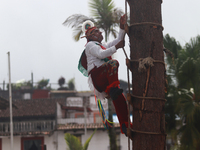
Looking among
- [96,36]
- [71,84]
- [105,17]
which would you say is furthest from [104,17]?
[71,84]

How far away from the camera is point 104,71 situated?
4.25 meters

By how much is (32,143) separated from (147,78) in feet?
87.5

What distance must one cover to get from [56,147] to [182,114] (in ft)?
59.1

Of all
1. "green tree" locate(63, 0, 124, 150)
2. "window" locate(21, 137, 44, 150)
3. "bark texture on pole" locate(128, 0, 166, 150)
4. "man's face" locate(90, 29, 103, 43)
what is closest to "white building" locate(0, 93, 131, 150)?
"window" locate(21, 137, 44, 150)

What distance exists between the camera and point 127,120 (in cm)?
430

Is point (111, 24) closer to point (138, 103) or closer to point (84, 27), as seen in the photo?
point (84, 27)

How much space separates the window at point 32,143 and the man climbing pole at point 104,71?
25.6 m

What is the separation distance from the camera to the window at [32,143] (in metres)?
29.0

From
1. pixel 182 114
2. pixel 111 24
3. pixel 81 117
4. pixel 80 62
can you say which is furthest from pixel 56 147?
pixel 80 62

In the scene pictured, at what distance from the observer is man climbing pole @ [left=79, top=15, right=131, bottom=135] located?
13.6ft

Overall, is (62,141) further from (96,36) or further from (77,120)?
(96,36)

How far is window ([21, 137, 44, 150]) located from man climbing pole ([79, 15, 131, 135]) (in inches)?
→ 1010

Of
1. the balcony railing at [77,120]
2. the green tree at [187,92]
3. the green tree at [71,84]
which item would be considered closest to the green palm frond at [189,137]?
the green tree at [187,92]

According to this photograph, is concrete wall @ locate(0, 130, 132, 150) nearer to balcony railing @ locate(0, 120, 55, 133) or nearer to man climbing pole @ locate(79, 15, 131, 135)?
balcony railing @ locate(0, 120, 55, 133)
